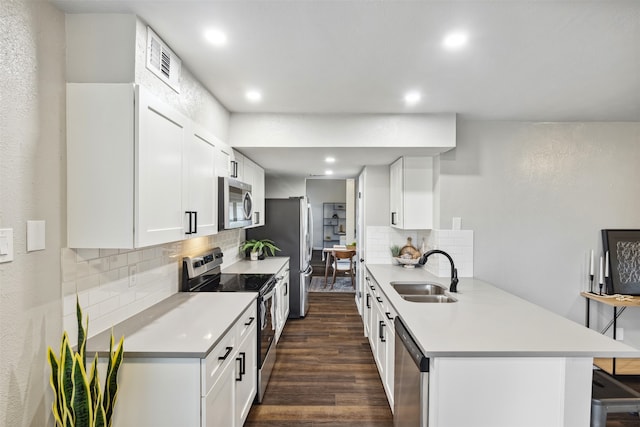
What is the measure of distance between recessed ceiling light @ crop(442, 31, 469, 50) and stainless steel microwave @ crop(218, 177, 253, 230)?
1732mm

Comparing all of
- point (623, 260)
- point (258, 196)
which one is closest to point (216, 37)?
point (258, 196)

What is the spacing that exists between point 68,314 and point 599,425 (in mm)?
2544

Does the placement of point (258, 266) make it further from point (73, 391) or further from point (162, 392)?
point (73, 391)

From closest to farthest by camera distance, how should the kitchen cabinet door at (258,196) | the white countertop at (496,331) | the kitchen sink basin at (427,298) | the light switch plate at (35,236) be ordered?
the light switch plate at (35,236) < the white countertop at (496,331) < the kitchen sink basin at (427,298) < the kitchen cabinet door at (258,196)

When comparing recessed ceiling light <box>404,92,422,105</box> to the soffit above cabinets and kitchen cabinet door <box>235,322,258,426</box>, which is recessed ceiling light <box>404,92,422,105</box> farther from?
kitchen cabinet door <box>235,322,258,426</box>

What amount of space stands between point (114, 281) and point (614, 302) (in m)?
3.83

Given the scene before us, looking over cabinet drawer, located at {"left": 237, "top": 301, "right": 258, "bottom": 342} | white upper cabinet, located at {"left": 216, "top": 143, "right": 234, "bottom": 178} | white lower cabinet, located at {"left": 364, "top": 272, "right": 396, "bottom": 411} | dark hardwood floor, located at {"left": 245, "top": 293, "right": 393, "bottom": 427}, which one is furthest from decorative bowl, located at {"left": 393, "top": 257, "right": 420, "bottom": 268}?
white upper cabinet, located at {"left": 216, "top": 143, "right": 234, "bottom": 178}

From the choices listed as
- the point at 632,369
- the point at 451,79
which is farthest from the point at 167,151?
the point at 632,369

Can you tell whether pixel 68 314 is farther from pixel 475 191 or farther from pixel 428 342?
pixel 475 191

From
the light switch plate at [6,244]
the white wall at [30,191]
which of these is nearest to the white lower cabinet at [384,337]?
the white wall at [30,191]

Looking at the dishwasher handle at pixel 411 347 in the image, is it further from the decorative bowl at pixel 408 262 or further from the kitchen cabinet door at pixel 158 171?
the decorative bowl at pixel 408 262

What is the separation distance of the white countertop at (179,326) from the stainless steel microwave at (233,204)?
0.60m

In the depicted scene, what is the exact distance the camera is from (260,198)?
157 inches

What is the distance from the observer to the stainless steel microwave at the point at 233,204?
7.87ft
